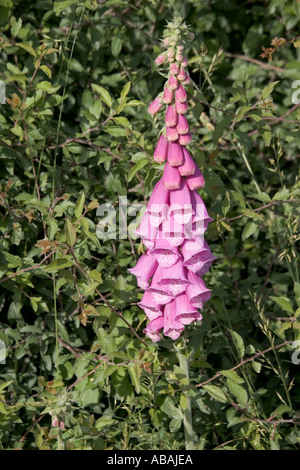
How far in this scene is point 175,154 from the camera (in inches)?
76.9

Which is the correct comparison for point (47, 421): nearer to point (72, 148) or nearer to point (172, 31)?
point (72, 148)

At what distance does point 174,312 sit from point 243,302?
100 centimetres

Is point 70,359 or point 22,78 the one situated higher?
point 22,78

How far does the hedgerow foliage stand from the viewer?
2.36 metres

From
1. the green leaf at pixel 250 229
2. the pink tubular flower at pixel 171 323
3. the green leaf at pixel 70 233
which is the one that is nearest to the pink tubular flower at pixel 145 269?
the pink tubular flower at pixel 171 323

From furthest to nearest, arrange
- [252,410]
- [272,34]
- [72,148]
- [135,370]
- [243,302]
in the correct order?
[272,34], [243,302], [72,148], [252,410], [135,370]

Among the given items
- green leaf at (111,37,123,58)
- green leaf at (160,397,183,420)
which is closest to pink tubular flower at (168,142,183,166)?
green leaf at (160,397,183,420)

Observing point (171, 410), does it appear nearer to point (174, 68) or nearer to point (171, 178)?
point (171, 178)

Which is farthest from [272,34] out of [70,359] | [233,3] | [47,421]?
[47,421]

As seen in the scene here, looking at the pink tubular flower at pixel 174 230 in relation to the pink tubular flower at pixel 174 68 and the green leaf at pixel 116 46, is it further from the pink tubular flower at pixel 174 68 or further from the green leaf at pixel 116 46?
the green leaf at pixel 116 46

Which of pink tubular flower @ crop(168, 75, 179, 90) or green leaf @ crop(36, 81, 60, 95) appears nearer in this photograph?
pink tubular flower @ crop(168, 75, 179, 90)

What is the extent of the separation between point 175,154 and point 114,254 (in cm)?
87

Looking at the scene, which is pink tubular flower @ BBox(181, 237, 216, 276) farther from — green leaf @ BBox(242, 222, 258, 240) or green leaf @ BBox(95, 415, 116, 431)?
green leaf @ BBox(95, 415, 116, 431)
